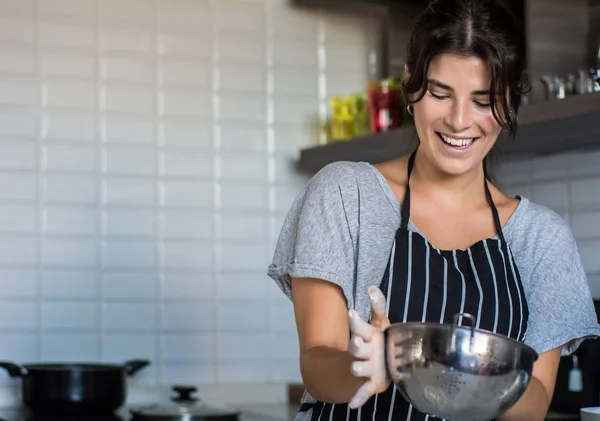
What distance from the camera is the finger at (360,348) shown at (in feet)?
3.52

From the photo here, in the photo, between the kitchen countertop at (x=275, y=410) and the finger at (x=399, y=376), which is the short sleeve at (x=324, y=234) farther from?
the kitchen countertop at (x=275, y=410)

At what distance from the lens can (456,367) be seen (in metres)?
1.04

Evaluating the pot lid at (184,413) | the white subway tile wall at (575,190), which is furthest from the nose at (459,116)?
the pot lid at (184,413)

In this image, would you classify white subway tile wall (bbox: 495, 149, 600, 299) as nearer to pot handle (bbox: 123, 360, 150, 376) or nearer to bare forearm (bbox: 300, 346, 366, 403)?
pot handle (bbox: 123, 360, 150, 376)

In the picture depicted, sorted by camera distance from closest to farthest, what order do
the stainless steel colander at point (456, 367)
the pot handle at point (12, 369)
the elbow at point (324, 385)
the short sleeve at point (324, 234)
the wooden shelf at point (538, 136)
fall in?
the stainless steel colander at point (456, 367), the elbow at point (324, 385), the short sleeve at point (324, 234), the wooden shelf at point (538, 136), the pot handle at point (12, 369)

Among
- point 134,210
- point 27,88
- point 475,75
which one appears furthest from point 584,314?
point 27,88

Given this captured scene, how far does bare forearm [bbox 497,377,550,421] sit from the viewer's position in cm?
142

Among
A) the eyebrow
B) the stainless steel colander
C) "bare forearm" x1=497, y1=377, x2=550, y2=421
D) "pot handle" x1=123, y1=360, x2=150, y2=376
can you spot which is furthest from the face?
"pot handle" x1=123, y1=360, x2=150, y2=376

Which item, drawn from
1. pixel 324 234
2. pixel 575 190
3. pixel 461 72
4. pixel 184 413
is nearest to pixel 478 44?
pixel 461 72

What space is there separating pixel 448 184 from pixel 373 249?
0.21 m

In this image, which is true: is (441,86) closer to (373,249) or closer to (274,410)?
(373,249)

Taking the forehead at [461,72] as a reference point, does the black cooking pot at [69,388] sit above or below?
below

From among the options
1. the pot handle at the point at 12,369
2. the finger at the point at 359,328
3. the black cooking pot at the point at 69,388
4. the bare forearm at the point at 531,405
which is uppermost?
the finger at the point at 359,328

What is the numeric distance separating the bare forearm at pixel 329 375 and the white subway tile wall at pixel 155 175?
152cm
